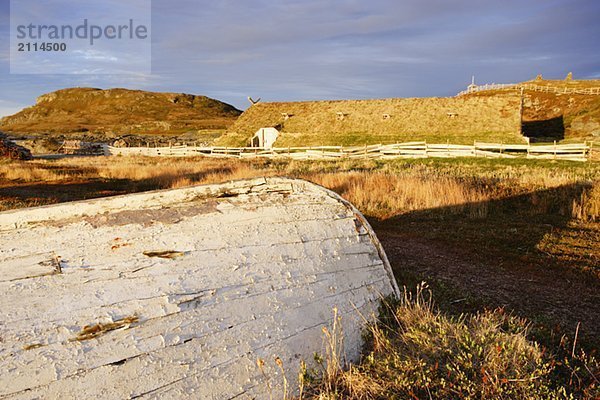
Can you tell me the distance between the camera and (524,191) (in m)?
12.1

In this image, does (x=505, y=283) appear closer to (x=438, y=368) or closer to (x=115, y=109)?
(x=438, y=368)

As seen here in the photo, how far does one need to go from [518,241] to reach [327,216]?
5861 millimetres

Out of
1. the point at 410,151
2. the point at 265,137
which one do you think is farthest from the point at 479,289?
the point at 265,137

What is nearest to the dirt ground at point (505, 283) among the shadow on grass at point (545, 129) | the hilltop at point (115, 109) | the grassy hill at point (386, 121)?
the grassy hill at point (386, 121)

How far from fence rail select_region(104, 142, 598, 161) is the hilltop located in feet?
258

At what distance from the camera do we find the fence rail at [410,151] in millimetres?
28844

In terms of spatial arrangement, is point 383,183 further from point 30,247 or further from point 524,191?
point 30,247

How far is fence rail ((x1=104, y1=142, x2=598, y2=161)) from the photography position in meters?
28.8

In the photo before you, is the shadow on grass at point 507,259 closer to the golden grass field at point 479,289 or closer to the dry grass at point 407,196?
the golden grass field at point 479,289

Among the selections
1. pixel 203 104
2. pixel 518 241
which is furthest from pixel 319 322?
pixel 203 104

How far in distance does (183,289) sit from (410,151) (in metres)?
32.9

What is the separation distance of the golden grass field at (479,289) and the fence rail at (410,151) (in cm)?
1864

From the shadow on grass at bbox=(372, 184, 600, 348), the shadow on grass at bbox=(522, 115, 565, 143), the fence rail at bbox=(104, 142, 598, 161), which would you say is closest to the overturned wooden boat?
the shadow on grass at bbox=(372, 184, 600, 348)

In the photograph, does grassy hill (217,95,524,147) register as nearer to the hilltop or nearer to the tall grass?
the tall grass
